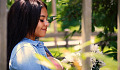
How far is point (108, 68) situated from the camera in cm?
84

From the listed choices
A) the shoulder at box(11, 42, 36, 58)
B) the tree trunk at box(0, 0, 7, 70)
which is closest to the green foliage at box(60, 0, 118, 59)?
the shoulder at box(11, 42, 36, 58)

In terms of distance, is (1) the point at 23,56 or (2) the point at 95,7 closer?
(1) the point at 23,56

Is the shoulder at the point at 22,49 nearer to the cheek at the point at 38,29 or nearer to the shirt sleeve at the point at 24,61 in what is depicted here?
the shirt sleeve at the point at 24,61

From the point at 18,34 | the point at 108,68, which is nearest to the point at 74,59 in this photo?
the point at 18,34

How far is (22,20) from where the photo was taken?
1407mm

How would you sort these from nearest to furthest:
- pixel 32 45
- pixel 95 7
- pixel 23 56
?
pixel 23 56
pixel 32 45
pixel 95 7

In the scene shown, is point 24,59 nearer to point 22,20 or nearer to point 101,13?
point 22,20

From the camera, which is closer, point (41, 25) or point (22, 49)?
point (22, 49)

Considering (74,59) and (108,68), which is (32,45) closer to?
(74,59)

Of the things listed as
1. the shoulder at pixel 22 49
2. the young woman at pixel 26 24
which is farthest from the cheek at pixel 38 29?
the shoulder at pixel 22 49

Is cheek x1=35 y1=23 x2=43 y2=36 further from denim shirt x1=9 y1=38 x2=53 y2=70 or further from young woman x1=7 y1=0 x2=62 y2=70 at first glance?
denim shirt x1=9 y1=38 x2=53 y2=70

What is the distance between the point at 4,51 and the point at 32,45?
46 centimetres

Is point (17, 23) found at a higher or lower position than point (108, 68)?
higher

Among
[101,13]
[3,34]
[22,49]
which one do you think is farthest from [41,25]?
[101,13]
